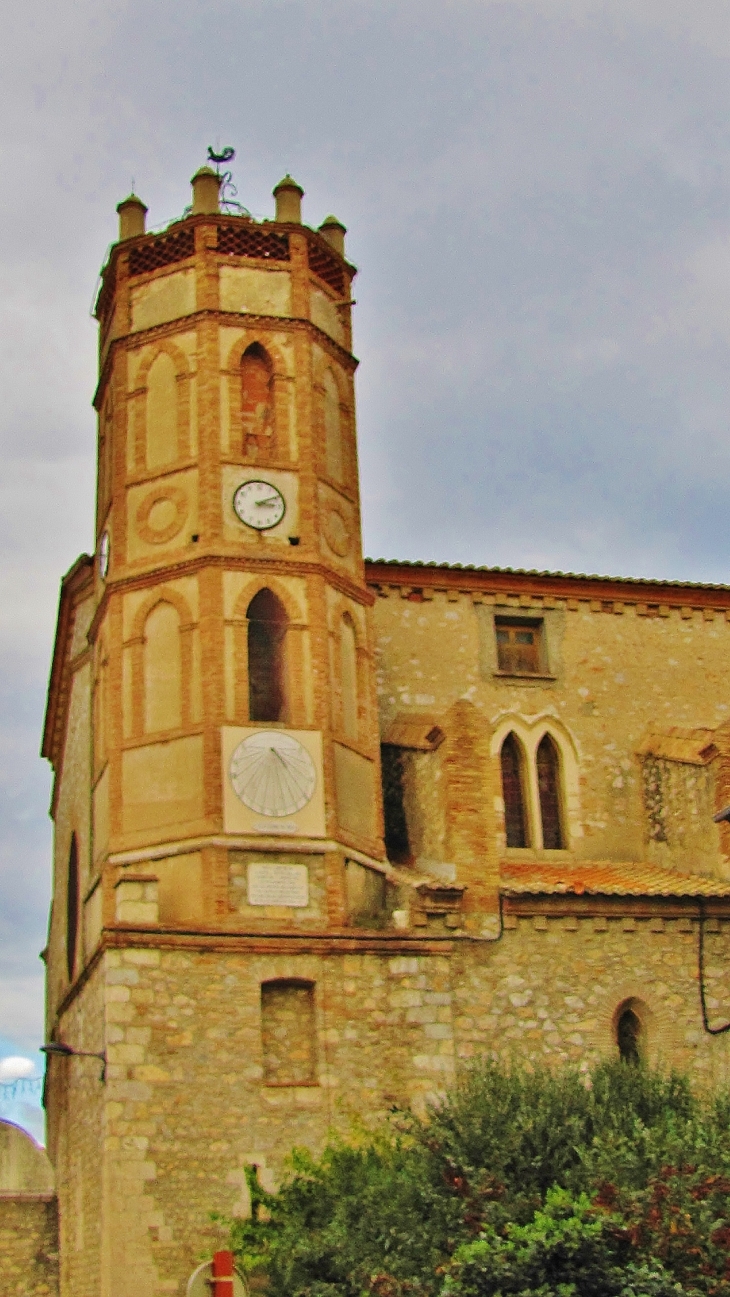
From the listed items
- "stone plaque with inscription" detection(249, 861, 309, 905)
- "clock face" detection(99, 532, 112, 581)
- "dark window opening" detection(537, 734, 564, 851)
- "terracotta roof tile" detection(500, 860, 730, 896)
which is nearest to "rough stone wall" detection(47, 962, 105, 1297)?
"stone plaque with inscription" detection(249, 861, 309, 905)

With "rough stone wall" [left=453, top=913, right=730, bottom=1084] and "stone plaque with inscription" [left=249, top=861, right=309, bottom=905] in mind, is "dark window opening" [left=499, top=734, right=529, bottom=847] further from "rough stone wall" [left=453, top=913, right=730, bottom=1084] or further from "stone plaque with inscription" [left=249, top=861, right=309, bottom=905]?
"stone plaque with inscription" [left=249, top=861, right=309, bottom=905]

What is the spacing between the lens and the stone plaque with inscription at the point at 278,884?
22.5 metres

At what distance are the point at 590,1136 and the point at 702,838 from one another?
8.81m

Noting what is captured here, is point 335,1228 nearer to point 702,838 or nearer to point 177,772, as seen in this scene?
point 177,772

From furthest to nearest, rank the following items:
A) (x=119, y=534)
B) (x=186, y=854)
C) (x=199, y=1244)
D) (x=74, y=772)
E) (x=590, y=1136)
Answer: (x=74, y=772) → (x=119, y=534) → (x=186, y=854) → (x=199, y=1244) → (x=590, y=1136)

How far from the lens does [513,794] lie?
2748cm

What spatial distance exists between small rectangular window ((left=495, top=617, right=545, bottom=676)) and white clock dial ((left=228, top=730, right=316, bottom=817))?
5913mm

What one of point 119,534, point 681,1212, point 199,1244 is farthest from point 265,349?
point 681,1212

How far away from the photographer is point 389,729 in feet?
87.3

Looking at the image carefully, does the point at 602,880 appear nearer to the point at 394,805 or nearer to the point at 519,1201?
the point at 394,805

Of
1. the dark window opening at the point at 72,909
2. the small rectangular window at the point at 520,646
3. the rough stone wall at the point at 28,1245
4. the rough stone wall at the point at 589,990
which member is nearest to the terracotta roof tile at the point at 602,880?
the rough stone wall at the point at 589,990

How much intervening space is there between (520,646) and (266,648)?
229 inches

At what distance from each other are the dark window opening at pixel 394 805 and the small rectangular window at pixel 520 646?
3.03 metres

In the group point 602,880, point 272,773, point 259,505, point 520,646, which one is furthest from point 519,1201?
point 520,646
